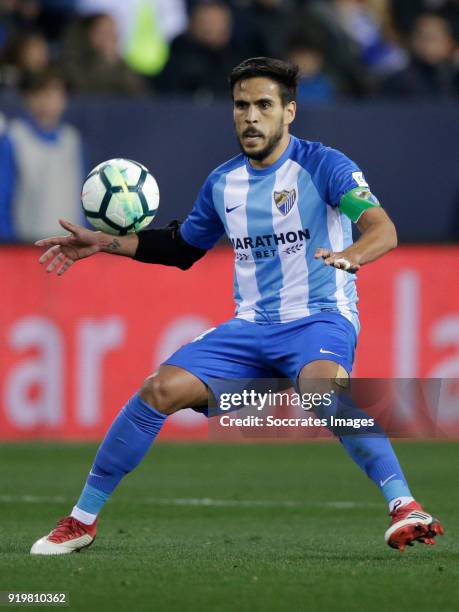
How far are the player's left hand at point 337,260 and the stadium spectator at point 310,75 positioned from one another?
878 centimetres

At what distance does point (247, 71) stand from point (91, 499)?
2084 mm

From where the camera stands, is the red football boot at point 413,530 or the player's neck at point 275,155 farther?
the player's neck at point 275,155

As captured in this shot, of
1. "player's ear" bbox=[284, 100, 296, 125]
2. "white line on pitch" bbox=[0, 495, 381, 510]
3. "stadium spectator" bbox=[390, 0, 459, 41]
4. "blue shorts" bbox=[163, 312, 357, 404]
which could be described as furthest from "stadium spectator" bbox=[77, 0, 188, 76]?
"blue shorts" bbox=[163, 312, 357, 404]

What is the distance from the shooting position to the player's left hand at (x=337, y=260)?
6.19 m

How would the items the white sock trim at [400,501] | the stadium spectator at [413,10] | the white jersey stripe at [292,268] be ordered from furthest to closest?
the stadium spectator at [413,10]
the white jersey stripe at [292,268]
the white sock trim at [400,501]

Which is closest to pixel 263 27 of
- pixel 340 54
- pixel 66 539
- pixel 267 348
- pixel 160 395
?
pixel 340 54

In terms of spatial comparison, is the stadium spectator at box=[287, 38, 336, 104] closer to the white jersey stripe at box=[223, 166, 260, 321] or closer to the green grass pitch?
the green grass pitch

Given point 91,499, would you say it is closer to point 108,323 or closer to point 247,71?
point 247,71

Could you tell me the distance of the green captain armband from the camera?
6.82 m

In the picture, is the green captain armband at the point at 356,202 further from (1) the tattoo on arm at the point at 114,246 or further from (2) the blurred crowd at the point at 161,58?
(2) the blurred crowd at the point at 161,58

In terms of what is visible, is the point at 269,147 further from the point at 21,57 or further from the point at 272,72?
the point at 21,57

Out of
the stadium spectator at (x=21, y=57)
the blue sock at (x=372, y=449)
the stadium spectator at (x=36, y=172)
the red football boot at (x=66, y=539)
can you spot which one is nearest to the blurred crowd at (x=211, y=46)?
the stadium spectator at (x=21, y=57)

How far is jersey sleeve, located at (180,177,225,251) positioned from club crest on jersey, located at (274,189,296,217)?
0.42 metres

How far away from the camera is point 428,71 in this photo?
1620 centimetres
